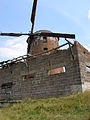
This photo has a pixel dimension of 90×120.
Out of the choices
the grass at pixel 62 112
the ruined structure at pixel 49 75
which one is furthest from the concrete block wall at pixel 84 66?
the grass at pixel 62 112

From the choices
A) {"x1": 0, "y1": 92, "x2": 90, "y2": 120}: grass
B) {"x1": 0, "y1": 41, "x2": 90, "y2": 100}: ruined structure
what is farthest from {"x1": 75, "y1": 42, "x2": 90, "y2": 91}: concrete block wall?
{"x1": 0, "y1": 92, "x2": 90, "y2": 120}: grass

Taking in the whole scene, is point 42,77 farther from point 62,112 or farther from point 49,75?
point 62,112

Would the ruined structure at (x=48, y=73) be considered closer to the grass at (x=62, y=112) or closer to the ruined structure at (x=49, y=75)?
the ruined structure at (x=49, y=75)

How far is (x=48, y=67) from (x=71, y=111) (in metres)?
6.80

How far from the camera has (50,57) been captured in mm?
16859

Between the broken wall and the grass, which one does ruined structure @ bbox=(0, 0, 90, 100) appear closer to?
the broken wall

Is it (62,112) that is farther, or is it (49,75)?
(49,75)

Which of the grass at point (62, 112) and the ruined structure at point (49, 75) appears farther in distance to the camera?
the ruined structure at point (49, 75)

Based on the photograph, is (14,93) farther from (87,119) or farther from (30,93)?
(87,119)

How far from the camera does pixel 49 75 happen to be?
16.5 metres

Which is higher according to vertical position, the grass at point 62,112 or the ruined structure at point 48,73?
the ruined structure at point 48,73

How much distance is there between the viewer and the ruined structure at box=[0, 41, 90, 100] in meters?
15.1

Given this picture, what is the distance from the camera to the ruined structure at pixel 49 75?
1509 cm

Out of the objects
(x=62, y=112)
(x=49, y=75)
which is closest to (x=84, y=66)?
(x=49, y=75)
